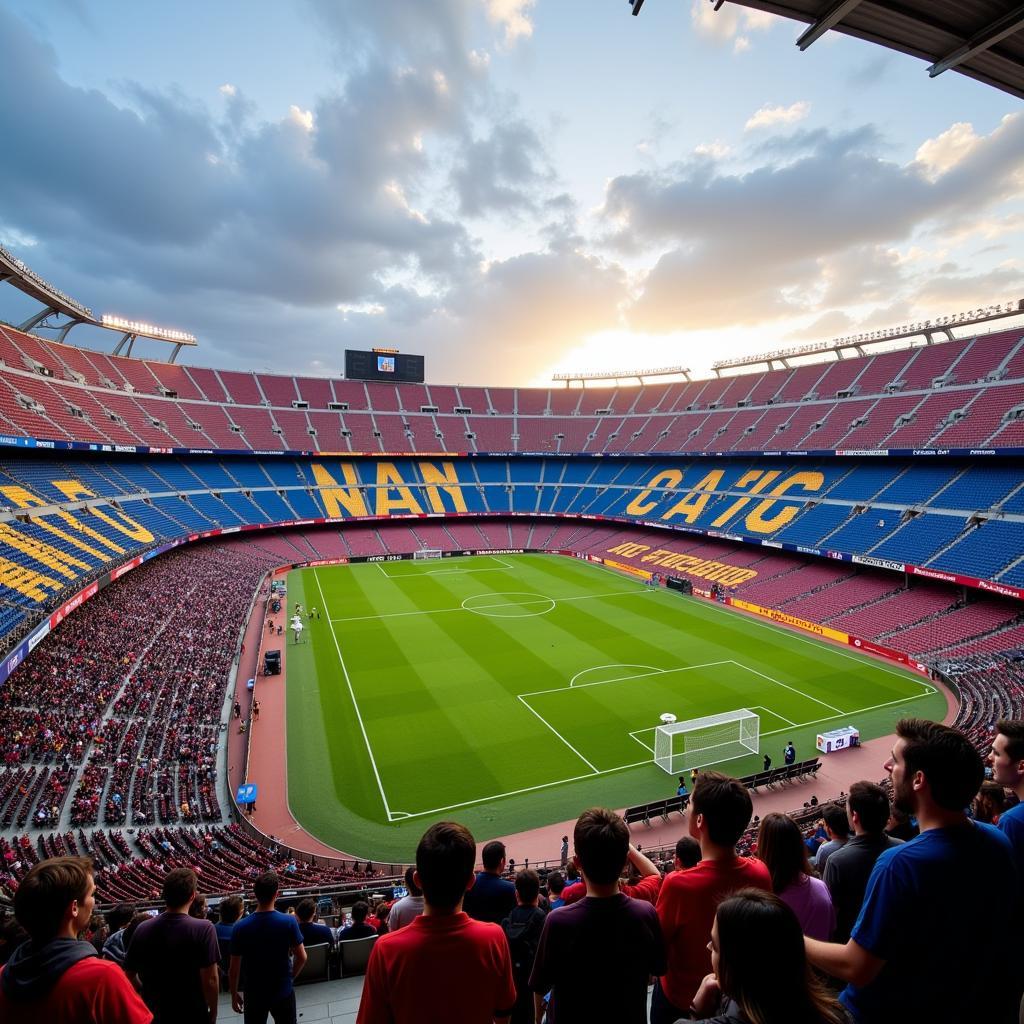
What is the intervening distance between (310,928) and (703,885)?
5.54m

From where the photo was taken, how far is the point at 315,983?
7473 millimetres

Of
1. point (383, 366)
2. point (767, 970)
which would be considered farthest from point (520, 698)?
point (383, 366)

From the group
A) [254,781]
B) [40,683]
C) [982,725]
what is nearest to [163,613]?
[40,683]

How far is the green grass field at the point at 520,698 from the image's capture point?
63.4 feet

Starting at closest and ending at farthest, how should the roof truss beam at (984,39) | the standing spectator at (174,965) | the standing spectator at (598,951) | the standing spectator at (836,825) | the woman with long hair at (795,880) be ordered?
1. the standing spectator at (598,951)
2. the woman with long hair at (795,880)
3. the standing spectator at (174,965)
4. the standing spectator at (836,825)
5. the roof truss beam at (984,39)

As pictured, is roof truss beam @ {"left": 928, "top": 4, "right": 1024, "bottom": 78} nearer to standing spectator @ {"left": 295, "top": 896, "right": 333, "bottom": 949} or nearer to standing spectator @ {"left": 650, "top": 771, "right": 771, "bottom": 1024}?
standing spectator @ {"left": 650, "top": 771, "right": 771, "bottom": 1024}

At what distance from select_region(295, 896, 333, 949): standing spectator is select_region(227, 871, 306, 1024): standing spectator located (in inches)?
78.8

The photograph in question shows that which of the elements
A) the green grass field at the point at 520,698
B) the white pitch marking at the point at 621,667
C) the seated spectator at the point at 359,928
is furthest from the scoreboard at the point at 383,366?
the seated spectator at the point at 359,928

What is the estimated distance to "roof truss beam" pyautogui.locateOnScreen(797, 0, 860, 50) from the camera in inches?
242

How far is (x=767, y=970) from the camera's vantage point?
2.08m

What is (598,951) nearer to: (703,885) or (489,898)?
(703,885)

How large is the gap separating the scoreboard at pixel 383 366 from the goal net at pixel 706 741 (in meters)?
62.3

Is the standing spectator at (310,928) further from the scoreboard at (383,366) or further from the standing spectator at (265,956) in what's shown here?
the scoreboard at (383,366)

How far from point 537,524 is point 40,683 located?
49.5m
